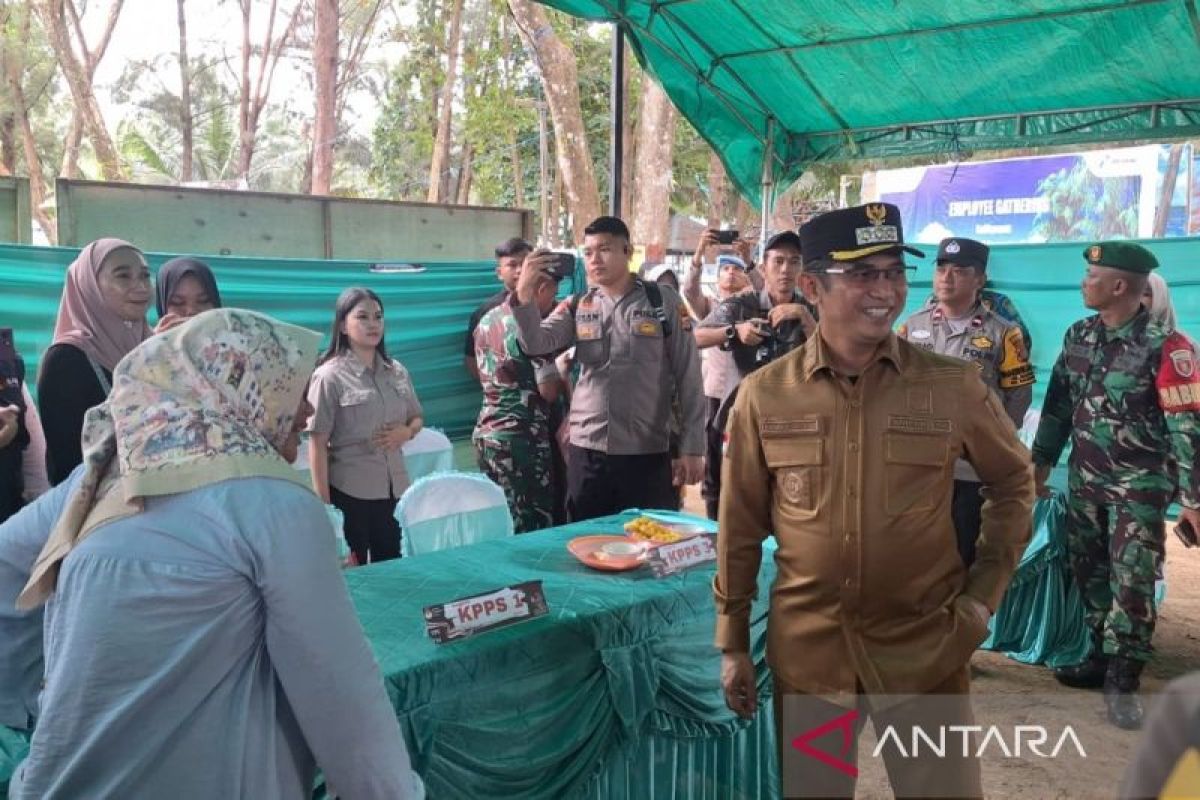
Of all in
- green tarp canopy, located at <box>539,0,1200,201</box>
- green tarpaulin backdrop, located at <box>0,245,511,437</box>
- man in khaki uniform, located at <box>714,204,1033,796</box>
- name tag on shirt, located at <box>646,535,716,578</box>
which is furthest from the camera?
green tarp canopy, located at <box>539,0,1200,201</box>

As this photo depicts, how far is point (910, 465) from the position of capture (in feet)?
5.75

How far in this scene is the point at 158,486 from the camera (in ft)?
3.86

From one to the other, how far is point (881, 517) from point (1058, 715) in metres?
2.47

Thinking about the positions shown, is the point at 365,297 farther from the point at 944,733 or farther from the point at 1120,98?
the point at 1120,98

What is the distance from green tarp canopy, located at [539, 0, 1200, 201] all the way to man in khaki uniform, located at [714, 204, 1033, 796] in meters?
3.56

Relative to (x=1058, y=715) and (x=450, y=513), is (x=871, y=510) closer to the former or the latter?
(x=450, y=513)

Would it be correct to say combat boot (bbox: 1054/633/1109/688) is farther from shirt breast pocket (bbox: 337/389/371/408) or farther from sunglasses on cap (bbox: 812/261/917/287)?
shirt breast pocket (bbox: 337/389/371/408)

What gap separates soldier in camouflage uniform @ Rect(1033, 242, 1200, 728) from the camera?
3.26 metres

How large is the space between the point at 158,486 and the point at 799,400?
1.18 m

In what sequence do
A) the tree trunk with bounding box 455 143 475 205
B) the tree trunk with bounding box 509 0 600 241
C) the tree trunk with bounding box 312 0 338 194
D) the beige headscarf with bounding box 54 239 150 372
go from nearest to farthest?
1. the beige headscarf with bounding box 54 239 150 372
2. the tree trunk with bounding box 509 0 600 241
3. the tree trunk with bounding box 312 0 338 194
4. the tree trunk with bounding box 455 143 475 205

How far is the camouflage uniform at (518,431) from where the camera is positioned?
4.37m

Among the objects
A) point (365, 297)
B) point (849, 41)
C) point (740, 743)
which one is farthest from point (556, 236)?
point (740, 743)

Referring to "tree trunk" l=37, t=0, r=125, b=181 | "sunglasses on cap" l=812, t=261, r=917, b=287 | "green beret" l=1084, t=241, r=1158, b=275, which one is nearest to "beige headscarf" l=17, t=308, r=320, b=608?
"sunglasses on cap" l=812, t=261, r=917, b=287

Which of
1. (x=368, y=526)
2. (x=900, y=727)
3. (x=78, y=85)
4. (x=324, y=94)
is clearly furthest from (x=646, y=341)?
(x=78, y=85)
